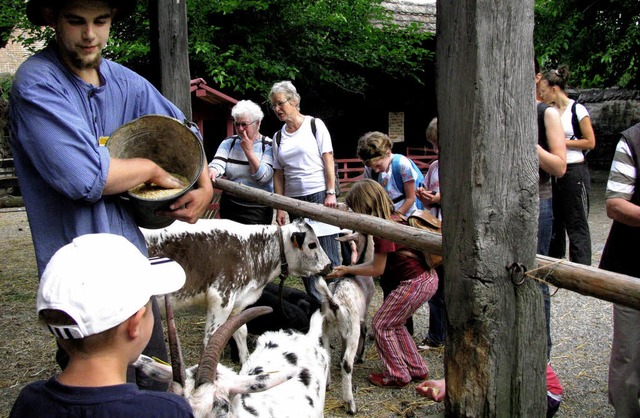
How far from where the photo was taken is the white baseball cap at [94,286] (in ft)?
4.93

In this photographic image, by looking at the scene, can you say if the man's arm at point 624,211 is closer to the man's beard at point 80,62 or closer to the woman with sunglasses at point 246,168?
the man's beard at point 80,62

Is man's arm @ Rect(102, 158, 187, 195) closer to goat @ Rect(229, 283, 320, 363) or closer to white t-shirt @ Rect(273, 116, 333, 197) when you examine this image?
goat @ Rect(229, 283, 320, 363)

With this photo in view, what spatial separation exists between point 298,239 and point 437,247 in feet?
7.41

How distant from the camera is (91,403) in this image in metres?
1.51

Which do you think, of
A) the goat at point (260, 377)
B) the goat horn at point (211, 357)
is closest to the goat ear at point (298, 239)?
the goat at point (260, 377)

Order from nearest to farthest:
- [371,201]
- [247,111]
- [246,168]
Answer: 1. [371,201]
2. [247,111]
3. [246,168]

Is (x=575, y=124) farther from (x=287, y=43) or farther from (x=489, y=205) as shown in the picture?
(x=287, y=43)

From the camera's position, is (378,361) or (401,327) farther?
(378,361)

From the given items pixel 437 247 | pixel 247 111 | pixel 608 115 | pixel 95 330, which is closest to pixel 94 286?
pixel 95 330

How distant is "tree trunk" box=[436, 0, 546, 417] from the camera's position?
222 cm

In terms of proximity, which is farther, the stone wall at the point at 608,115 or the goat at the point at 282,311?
the stone wall at the point at 608,115

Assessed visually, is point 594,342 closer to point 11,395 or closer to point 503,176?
point 503,176

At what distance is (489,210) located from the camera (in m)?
2.32

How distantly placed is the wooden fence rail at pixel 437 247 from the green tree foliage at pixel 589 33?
33.1 ft
